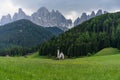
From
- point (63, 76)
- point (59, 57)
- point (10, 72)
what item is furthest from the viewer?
point (59, 57)

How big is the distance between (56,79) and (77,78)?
2.13 metres

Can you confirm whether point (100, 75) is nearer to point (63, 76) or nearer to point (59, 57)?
point (63, 76)

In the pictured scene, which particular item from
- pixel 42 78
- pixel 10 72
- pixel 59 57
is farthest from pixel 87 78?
pixel 59 57

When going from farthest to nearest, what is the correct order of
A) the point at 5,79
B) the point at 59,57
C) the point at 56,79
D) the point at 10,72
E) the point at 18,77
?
the point at 59,57 → the point at 56,79 → the point at 10,72 → the point at 18,77 → the point at 5,79

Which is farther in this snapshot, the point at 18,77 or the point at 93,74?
the point at 93,74

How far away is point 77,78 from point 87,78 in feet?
3.05

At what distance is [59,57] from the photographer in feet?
200

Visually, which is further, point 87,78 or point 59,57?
point 59,57

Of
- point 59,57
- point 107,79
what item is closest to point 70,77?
point 107,79

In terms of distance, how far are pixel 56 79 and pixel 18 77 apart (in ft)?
13.5

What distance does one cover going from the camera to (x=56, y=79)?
24.4 m

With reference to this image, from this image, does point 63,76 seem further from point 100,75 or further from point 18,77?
point 18,77

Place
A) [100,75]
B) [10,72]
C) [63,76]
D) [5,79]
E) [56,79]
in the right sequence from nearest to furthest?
[5,79]
[10,72]
[56,79]
[63,76]
[100,75]

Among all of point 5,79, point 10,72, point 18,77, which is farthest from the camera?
point 10,72
